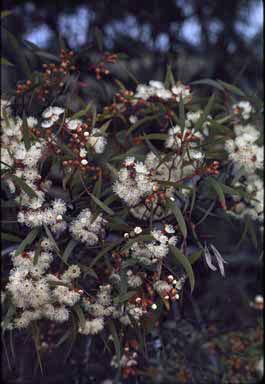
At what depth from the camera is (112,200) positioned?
170 centimetres

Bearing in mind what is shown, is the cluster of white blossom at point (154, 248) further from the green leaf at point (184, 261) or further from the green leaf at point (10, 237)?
the green leaf at point (10, 237)

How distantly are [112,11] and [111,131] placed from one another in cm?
131

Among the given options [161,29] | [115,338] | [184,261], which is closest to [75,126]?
[184,261]

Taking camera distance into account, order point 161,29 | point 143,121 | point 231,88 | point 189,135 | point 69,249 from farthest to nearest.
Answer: point 161,29
point 231,88
point 143,121
point 189,135
point 69,249

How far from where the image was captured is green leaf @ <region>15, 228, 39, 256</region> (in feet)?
5.23

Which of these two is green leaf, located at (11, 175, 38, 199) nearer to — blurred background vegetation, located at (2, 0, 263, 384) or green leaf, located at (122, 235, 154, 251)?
green leaf, located at (122, 235, 154, 251)

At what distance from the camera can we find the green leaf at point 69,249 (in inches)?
64.1

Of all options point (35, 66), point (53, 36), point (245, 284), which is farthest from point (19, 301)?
point (53, 36)

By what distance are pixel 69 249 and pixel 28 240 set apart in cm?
11

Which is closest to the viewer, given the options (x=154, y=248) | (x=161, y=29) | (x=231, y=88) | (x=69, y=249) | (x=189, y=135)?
(x=154, y=248)

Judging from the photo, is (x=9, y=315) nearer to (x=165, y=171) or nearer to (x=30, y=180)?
(x=30, y=180)

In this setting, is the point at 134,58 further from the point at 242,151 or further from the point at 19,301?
the point at 19,301

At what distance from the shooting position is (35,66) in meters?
2.76

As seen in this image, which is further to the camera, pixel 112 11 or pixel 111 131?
pixel 112 11
